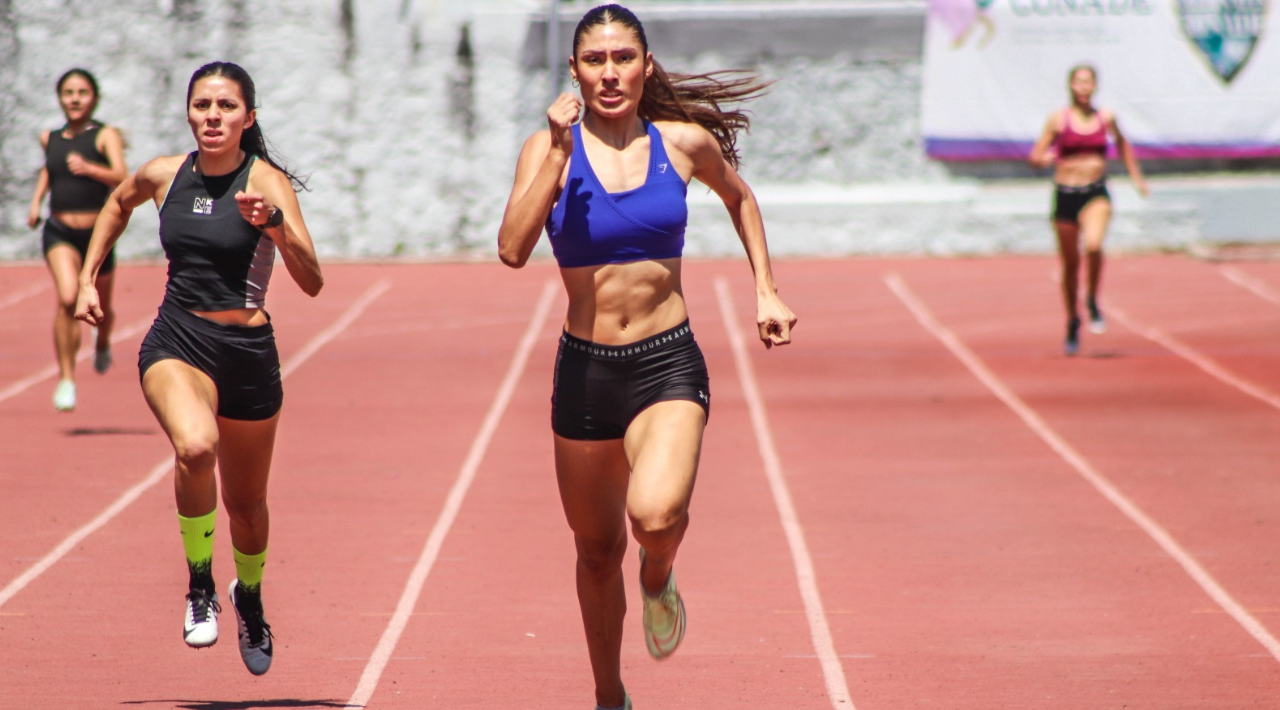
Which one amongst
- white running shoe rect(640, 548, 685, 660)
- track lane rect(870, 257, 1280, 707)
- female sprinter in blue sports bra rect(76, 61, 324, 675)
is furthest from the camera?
track lane rect(870, 257, 1280, 707)

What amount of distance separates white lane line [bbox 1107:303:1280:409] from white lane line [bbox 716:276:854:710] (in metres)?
3.36

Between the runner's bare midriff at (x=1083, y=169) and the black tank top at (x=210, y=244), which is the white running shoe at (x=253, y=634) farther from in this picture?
the runner's bare midriff at (x=1083, y=169)

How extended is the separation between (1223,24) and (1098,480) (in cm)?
1221

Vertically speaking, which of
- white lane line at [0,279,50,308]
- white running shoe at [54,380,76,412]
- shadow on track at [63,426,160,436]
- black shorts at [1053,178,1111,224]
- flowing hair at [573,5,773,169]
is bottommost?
white lane line at [0,279,50,308]

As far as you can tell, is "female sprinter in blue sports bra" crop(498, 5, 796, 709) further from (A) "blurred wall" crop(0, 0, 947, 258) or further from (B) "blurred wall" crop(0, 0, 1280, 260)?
(A) "blurred wall" crop(0, 0, 947, 258)

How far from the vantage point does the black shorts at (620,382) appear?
4.54 m

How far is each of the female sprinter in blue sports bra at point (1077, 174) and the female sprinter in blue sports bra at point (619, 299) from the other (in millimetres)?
8835

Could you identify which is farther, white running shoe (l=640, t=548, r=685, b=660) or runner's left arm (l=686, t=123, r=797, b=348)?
runner's left arm (l=686, t=123, r=797, b=348)

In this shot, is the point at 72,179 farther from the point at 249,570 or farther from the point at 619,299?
the point at 619,299

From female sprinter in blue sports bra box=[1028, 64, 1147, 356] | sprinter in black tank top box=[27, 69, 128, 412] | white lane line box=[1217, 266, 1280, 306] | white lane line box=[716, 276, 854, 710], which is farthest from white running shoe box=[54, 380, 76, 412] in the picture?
white lane line box=[1217, 266, 1280, 306]

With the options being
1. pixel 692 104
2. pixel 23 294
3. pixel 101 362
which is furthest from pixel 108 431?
pixel 23 294

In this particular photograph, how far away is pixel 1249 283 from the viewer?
58.0 feet

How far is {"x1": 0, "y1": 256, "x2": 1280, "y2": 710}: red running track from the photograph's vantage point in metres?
5.66

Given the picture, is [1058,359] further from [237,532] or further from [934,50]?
[237,532]
